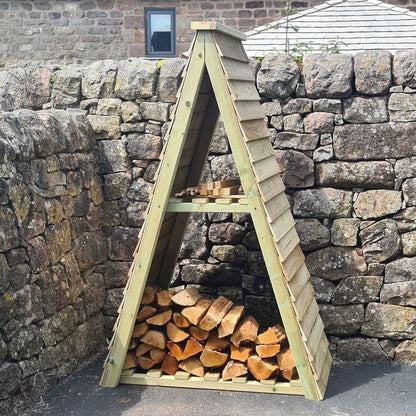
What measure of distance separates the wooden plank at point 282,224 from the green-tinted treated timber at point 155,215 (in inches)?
30.1

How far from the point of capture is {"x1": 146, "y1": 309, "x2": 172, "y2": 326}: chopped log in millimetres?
5578

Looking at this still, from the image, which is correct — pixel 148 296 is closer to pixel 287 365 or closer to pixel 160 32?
pixel 287 365

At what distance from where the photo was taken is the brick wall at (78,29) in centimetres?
1196

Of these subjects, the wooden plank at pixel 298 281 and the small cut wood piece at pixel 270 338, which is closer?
the wooden plank at pixel 298 281

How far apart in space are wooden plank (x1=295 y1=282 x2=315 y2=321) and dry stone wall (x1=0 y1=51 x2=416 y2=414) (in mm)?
455

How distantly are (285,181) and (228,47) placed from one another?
1.34 metres

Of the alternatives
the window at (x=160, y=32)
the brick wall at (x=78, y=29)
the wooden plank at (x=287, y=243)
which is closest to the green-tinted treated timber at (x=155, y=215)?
the wooden plank at (x=287, y=243)

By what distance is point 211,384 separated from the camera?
5.43 metres

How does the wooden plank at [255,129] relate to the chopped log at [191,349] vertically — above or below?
above

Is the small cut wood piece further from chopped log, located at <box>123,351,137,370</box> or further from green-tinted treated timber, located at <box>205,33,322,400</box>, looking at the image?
chopped log, located at <box>123,351,137,370</box>

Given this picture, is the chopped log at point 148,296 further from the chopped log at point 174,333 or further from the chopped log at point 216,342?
the chopped log at point 216,342

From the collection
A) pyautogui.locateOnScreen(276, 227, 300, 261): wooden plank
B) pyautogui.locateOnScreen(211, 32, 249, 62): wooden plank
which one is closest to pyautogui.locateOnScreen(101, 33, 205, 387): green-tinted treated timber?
pyautogui.locateOnScreen(211, 32, 249, 62): wooden plank

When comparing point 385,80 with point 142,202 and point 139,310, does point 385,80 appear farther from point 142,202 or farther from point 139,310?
point 139,310

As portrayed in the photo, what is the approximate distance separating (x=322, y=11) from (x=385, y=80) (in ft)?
8.34
